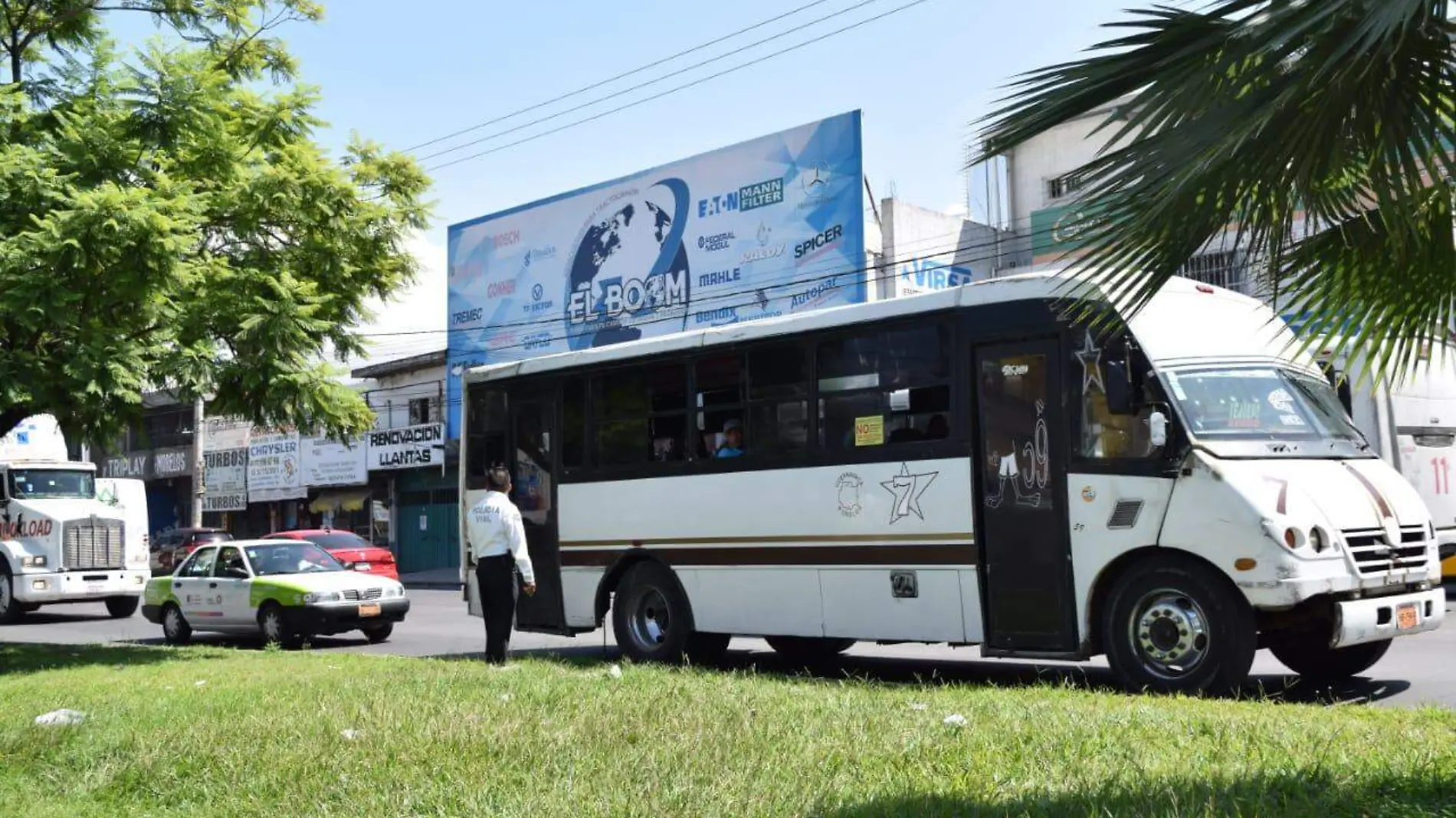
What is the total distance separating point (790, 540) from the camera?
11711 millimetres

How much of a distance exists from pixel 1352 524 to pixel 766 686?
160 inches

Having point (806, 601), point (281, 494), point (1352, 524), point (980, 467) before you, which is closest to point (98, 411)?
point (806, 601)

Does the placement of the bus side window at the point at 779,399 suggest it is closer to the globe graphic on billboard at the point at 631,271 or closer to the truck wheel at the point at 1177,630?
the truck wheel at the point at 1177,630

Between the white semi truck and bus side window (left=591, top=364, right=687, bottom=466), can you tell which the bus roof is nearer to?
bus side window (left=591, top=364, right=687, bottom=466)

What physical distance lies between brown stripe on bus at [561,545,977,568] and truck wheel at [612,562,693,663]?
0.82 feet

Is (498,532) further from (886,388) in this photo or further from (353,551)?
(353,551)

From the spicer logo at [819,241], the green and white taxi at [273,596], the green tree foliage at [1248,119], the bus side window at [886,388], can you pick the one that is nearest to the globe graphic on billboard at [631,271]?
the spicer logo at [819,241]

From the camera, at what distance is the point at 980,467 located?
409 inches

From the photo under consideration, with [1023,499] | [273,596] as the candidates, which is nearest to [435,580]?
[273,596]

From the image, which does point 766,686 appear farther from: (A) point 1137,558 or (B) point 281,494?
(B) point 281,494

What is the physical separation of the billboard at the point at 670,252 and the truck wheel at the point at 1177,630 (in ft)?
74.4

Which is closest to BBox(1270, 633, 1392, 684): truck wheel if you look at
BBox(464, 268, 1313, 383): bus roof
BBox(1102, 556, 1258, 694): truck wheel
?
BBox(1102, 556, 1258, 694): truck wheel

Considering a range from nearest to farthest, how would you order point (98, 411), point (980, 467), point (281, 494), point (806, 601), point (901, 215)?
point (980, 467), point (806, 601), point (98, 411), point (901, 215), point (281, 494)

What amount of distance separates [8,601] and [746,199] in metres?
19.0
